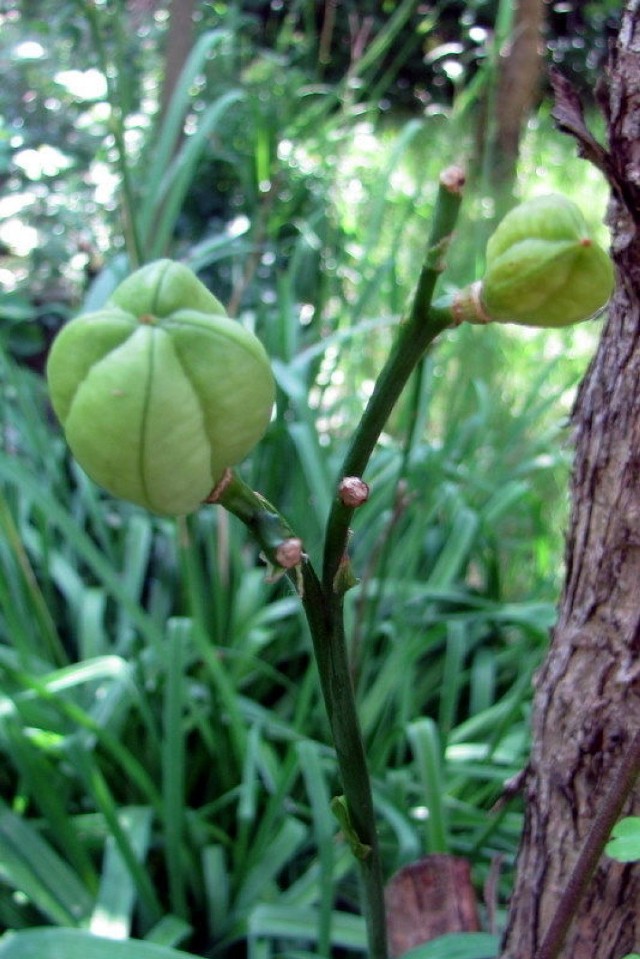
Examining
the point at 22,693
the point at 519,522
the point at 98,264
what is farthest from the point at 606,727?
the point at 98,264

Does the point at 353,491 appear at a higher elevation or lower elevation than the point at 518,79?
higher

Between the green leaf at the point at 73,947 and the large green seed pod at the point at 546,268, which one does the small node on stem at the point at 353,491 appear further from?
the green leaf at the point at 73,947

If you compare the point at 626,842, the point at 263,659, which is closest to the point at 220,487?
the point at 626,842

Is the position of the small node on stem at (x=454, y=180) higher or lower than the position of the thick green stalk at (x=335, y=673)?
higher

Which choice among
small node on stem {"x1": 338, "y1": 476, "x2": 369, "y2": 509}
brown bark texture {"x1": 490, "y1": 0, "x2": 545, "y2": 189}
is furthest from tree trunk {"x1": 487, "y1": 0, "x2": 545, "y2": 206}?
small node on stem {"x1": 338, "y1": 476, "x2": 369, "y2": 509}

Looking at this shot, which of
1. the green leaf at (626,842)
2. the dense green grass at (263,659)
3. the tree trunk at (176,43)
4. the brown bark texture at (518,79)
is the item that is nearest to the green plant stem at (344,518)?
the green leaf at (626,842)

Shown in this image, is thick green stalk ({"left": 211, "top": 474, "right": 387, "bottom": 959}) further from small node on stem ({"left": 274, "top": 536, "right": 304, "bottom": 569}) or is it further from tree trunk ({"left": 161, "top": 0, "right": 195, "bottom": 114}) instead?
tree trunk ({"left": 161, "top": 0, "right": 195, "bottom": 114})

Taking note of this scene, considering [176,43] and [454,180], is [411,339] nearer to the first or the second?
[454,180]

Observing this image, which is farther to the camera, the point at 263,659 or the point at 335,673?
the point at 263,659
